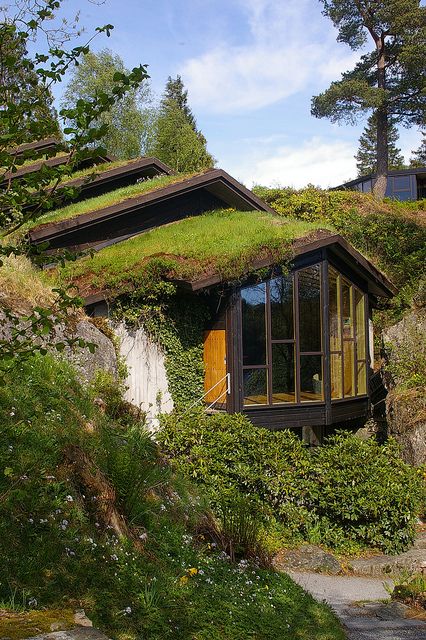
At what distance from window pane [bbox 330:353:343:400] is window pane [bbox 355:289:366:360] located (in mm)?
1102

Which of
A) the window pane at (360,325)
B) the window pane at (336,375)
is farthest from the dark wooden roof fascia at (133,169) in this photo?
the window pane at (336,375)

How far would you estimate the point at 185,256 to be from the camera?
13.3 metres

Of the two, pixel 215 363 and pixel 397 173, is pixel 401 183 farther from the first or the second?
pixel 215 363

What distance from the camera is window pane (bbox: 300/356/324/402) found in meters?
13.5

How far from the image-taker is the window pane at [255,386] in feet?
43.0

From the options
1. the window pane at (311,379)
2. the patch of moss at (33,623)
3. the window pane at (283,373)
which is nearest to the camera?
the patch of moss at (33,623)

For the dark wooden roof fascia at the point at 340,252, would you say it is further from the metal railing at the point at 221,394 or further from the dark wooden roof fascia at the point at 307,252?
the metal railing at the point at 221,394

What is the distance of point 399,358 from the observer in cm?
1563

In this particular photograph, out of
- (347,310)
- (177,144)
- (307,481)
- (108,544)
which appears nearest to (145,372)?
(307,481)

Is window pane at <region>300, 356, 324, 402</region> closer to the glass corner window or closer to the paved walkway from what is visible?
the glass corner window

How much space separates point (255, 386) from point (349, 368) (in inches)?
113

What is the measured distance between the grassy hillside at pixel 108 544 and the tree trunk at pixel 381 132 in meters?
23.5

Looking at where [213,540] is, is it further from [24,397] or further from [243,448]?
[243,448]

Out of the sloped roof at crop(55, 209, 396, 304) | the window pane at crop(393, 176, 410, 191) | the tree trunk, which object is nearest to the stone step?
the sloped roof at crop(55, 209, 396, 304)
